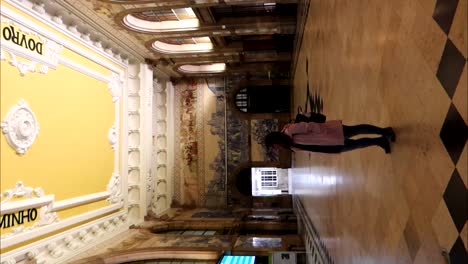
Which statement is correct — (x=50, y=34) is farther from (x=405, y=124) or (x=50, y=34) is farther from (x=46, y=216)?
(x=405, y=124)

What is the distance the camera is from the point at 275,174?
10.5 m

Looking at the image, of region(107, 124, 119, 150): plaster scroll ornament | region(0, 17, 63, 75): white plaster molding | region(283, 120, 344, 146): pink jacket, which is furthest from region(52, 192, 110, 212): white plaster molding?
region(283, 120, 344, 146): pink jacket

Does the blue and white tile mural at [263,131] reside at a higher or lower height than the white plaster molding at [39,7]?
lower

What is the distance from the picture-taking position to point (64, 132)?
5562 mm

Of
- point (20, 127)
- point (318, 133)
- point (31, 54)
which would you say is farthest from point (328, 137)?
point (31, 54)

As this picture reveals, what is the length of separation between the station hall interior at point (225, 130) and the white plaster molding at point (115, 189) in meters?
0.04

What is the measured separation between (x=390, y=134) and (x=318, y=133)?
0.39 meters

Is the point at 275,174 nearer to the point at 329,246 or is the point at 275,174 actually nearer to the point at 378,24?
the point at 329,246

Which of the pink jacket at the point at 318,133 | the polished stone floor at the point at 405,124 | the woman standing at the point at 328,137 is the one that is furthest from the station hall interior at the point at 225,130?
the pink jacket at the point at 318,133

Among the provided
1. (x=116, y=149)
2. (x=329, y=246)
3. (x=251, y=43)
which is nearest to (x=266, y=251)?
(x=329, y=246)

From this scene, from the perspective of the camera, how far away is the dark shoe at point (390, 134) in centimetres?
177

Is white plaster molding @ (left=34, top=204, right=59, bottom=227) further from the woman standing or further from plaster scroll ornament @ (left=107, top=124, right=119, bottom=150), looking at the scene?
the woman standing

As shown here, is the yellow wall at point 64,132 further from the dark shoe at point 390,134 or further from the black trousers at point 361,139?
the dark shoe at point 390,134

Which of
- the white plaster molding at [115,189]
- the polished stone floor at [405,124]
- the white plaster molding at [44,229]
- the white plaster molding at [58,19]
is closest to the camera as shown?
the polished stone floor at [405,124]
